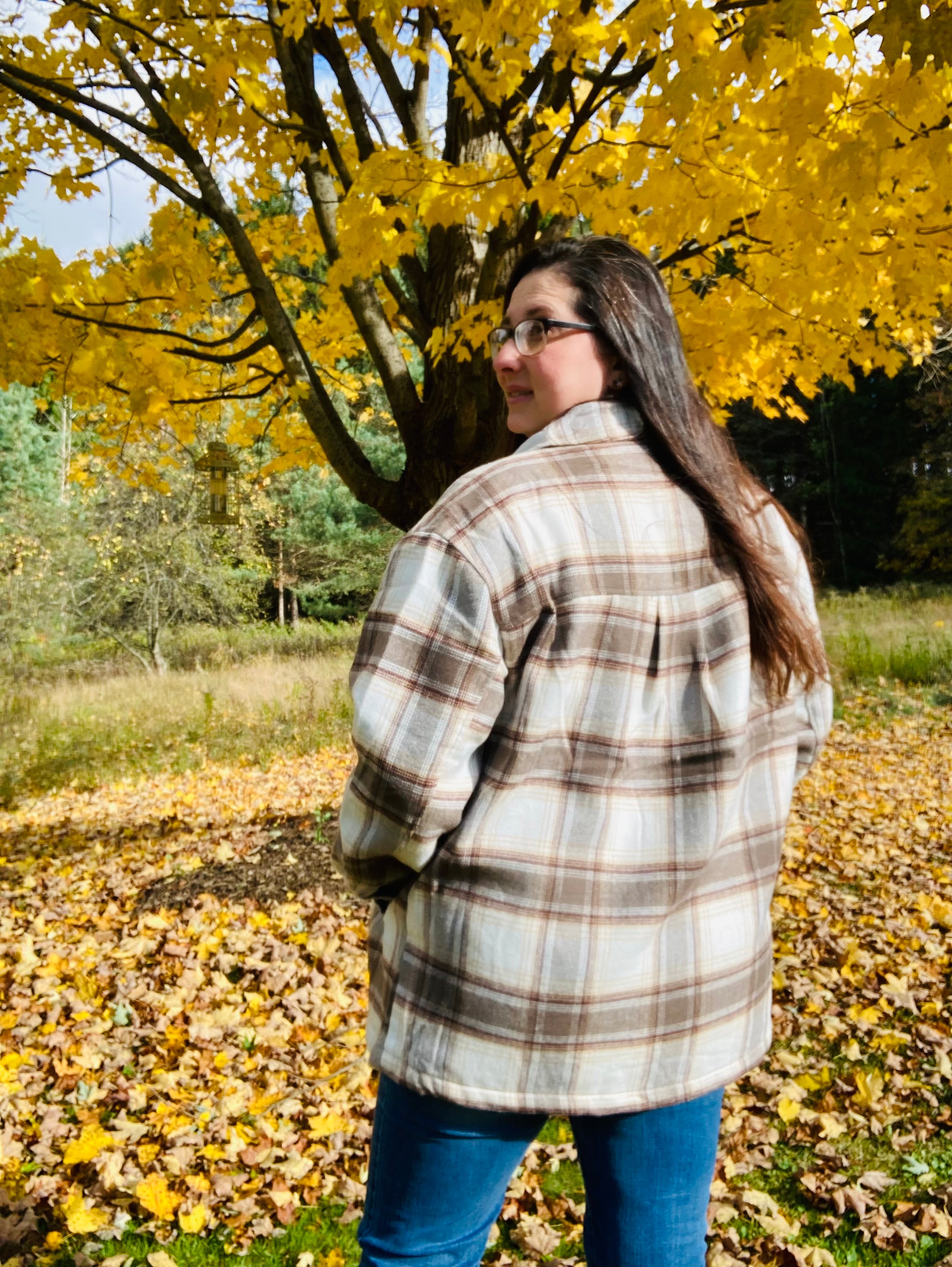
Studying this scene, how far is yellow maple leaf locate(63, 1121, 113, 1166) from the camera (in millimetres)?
2510

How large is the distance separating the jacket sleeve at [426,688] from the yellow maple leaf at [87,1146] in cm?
210

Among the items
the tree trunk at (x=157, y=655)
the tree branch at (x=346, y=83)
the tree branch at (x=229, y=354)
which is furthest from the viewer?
the tree trunk at (x=157, y=655)

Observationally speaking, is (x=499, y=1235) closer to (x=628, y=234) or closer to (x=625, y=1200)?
(x=625, y=1200)

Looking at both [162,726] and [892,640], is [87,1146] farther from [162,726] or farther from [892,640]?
[892,640]

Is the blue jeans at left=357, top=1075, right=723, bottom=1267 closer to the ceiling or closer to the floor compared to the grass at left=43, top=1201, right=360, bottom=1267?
closer to the ceiling

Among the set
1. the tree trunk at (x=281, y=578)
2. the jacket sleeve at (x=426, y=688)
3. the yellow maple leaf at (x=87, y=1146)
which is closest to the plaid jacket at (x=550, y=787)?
the jacket sleeve at (x=426, y=688)

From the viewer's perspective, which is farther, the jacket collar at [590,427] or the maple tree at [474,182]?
the maple tree at [474,182]

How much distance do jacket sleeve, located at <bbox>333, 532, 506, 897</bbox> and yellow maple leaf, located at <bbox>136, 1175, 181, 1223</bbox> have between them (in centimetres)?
186

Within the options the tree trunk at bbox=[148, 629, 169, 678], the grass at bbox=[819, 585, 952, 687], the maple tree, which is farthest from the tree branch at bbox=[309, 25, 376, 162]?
the tree trunk at bbox=[148, 629, 169, 678]

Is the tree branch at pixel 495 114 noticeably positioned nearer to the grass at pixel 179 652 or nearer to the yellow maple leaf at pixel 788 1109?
the yellow maple leaf at pixel 788 1109

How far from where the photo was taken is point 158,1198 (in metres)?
2.35

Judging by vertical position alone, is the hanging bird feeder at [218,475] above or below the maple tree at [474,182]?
below

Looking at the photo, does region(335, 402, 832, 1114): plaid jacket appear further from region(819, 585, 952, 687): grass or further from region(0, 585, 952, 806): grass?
region(0, 585, 952, 806): grass

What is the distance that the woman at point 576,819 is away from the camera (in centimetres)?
103
